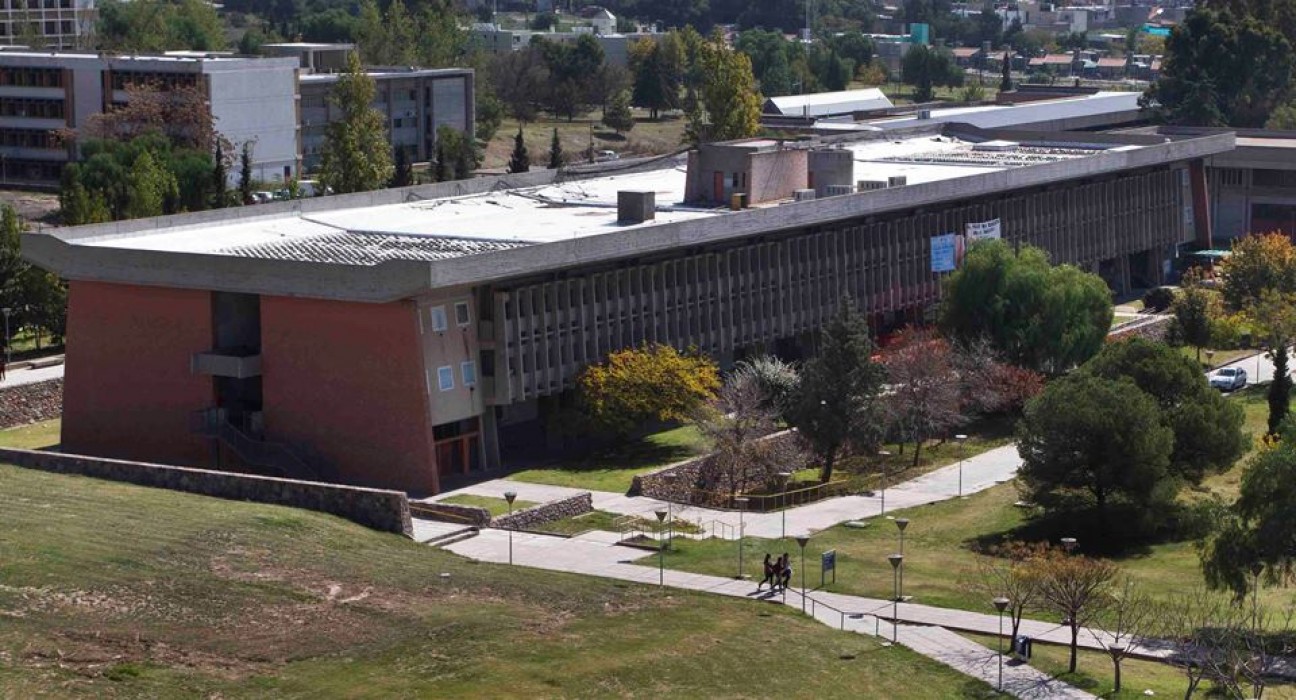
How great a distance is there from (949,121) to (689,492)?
5191 cm

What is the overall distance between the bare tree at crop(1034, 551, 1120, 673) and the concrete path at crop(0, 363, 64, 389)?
33296mm

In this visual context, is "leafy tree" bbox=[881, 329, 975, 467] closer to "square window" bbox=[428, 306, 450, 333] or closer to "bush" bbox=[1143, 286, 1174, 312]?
"square window" bbox=[428, 306, 450, 333]

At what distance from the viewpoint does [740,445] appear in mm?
60812

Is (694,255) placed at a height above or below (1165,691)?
above

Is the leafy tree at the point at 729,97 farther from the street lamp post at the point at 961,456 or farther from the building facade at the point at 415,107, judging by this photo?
the street lamp post at the point at 961,456

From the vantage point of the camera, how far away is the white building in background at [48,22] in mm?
150250

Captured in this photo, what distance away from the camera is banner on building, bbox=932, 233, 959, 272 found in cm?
8075

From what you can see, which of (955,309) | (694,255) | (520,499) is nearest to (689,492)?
(520,499)

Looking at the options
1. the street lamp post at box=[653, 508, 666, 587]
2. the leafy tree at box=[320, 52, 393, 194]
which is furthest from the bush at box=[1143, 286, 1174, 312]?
the street lamp post at box=[653, 508, 666, 587]

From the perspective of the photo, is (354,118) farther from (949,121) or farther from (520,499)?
(520,499)

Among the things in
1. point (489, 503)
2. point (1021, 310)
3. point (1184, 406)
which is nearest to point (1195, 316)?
point (1021, 310)

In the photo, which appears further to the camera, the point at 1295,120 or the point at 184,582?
the point at 1295,120

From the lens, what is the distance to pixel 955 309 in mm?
73062

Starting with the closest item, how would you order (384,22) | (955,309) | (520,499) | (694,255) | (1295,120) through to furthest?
(520,499)
(694,255)
(955,309)
(1295,120)
(384,22)
